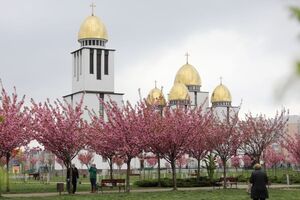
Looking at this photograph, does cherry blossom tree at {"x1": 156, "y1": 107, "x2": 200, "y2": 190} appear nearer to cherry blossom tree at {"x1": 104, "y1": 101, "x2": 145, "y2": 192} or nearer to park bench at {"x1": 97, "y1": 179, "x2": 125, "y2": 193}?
cherry blossom tree at {"x1": 104, "y1": 101, "x2": 145, "y2": 192}

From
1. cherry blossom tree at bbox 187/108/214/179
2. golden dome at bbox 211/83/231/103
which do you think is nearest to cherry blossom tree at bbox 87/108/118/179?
cherry blossom tree at bbox 187/108/214/179

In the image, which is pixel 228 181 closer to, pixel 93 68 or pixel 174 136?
pixel 174 136

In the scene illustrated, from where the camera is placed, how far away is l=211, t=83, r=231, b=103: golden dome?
356ft

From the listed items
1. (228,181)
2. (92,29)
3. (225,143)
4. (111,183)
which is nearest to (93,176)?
(111,183)

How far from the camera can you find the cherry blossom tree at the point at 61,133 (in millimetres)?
29047

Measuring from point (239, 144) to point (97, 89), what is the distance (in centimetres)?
5105

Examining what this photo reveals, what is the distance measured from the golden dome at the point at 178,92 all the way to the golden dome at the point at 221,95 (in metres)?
11.2

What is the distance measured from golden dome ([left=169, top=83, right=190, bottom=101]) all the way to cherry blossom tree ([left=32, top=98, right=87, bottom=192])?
219ft

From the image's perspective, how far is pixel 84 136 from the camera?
3097 cm

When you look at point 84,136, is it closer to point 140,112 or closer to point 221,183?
point 140,112

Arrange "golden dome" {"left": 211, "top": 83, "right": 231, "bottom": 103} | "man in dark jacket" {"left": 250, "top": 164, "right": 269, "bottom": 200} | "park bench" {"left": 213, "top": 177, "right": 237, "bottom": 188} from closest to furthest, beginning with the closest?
1. "man in dark jacket" {"left": 250, "top": 164, "right": 269, "bottom": 200}
2. "park bench" {"left": 213, "top": 177, "right": 237, "bottom": 188}
3. "golden dome" {"left": 211, "top": 83, "right": 231, "bottom": 103}

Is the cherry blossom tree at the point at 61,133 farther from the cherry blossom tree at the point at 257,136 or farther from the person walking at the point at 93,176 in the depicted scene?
the cherry blossom tree at the point at 257,136

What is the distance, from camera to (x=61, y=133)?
29047mm

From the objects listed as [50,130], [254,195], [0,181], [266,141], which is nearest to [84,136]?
[50,130]
